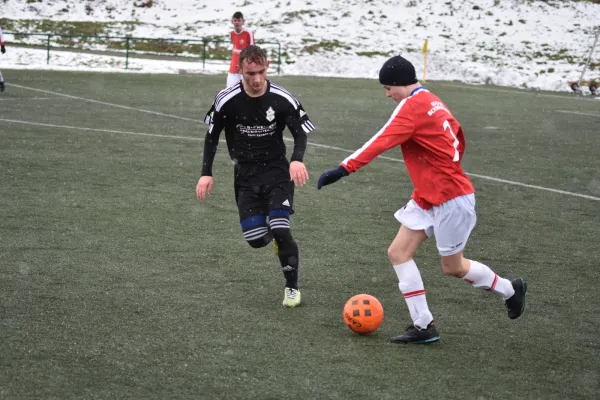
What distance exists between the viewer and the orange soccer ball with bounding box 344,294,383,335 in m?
5.57

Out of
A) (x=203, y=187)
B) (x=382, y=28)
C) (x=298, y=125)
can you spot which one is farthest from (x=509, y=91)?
(x=203, y=187)

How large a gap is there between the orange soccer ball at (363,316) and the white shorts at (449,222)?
57 cm

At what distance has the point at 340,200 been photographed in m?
10.4

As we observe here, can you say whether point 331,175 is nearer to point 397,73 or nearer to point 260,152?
point 397,73

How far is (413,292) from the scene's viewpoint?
5566 mm

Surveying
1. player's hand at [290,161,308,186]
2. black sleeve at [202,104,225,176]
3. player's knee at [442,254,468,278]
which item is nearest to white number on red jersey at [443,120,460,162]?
player's knee at [442,254,468,278]

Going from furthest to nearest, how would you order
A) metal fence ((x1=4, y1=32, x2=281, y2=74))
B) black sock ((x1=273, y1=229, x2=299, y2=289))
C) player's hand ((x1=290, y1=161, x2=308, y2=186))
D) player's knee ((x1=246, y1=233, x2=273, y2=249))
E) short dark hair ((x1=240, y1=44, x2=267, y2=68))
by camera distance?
metal fence ((x1=4, y1=32, x2=281, y2=74)), player's knee ((x1=246, y1=233, x2=273, y2=249)), black sock ((x1=273, y1=229, x2=299, y2=289)), short dark hair ((x1=240, y1=44, x2=267, y2=68)), player's hand ((x1=290, y1=161, x2=308, y2=186))

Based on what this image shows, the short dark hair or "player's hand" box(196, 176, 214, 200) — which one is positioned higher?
the short dark hair

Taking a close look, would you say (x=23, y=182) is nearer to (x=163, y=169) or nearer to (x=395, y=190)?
(x=163, y=169)

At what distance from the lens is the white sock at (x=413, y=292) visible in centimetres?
552

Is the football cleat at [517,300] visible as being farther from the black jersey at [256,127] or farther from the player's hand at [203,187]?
the player's hand at [203,187]

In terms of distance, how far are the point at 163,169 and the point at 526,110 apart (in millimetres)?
13323

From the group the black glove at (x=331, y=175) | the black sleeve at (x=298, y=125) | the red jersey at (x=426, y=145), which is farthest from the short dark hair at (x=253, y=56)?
the black glove at (x=331, y=175)

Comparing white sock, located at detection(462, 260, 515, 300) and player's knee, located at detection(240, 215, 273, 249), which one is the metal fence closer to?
player's knee, located at detection(240, 215, 273, 249)
